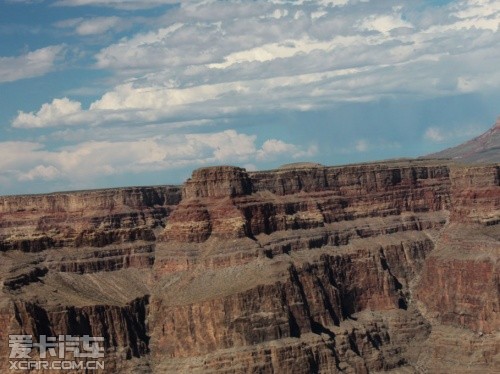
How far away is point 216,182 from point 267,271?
14442mm

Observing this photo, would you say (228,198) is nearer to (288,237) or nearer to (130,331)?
(288,237)

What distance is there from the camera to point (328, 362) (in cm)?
12675

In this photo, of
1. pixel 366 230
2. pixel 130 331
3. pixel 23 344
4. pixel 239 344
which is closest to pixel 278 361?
pixel 239 344

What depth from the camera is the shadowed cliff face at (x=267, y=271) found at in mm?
123312

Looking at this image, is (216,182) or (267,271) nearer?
(267,271)

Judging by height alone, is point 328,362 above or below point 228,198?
below

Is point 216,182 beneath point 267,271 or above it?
above

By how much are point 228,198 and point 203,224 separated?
4642mm

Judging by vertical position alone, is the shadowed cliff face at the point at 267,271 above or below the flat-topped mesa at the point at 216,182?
below

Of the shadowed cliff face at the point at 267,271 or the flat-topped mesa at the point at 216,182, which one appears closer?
the shadowed cliff face at the point at 267,271

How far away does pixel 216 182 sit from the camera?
138m

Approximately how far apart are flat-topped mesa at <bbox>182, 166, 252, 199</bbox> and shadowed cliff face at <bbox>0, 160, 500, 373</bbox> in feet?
0.58

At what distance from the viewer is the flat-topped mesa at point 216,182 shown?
13750cm

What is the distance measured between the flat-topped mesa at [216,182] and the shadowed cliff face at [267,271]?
0.58 feet
